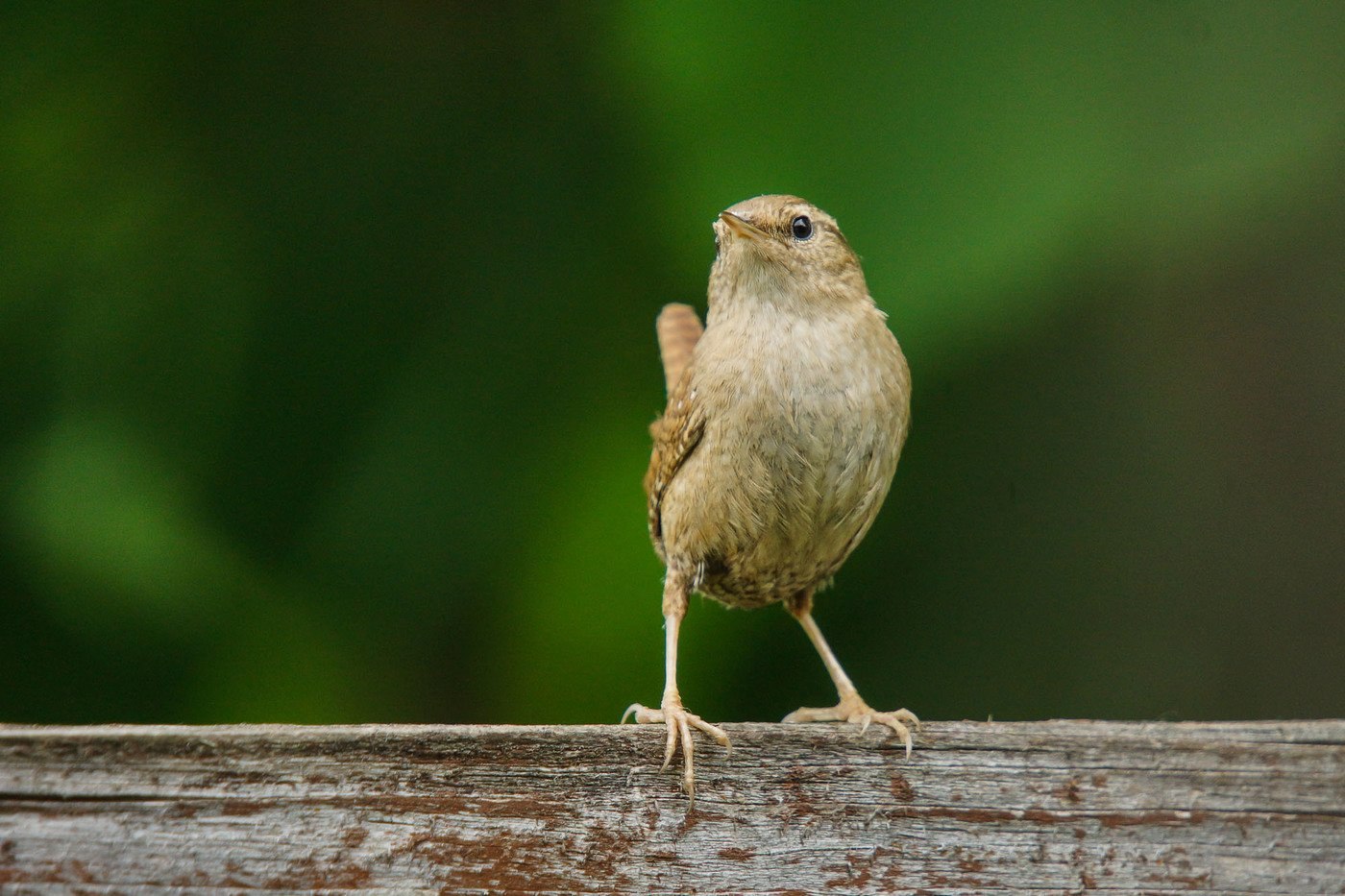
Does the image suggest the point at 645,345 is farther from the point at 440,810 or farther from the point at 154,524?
the point at 440,810

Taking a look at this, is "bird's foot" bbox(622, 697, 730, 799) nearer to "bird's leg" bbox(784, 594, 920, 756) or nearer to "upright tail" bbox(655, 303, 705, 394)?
"bird's leg" bbox(784, 594, 920, 756)

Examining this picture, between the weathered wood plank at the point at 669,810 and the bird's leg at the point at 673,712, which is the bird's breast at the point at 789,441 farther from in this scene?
the weathered wood plank at the point at 669,810

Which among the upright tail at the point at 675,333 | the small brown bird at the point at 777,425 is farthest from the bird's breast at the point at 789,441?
the upright tail at the point at 675,333

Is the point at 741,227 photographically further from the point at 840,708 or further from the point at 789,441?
the point at 840,708

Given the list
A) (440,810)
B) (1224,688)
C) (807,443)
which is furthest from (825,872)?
(1224,688)

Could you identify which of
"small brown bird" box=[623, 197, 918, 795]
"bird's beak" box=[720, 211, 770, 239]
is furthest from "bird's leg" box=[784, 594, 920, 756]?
"bird's beak" box=[720, 211, 770, 239]

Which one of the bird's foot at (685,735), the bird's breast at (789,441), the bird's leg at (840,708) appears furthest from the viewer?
the bird's breast at (789,441)
